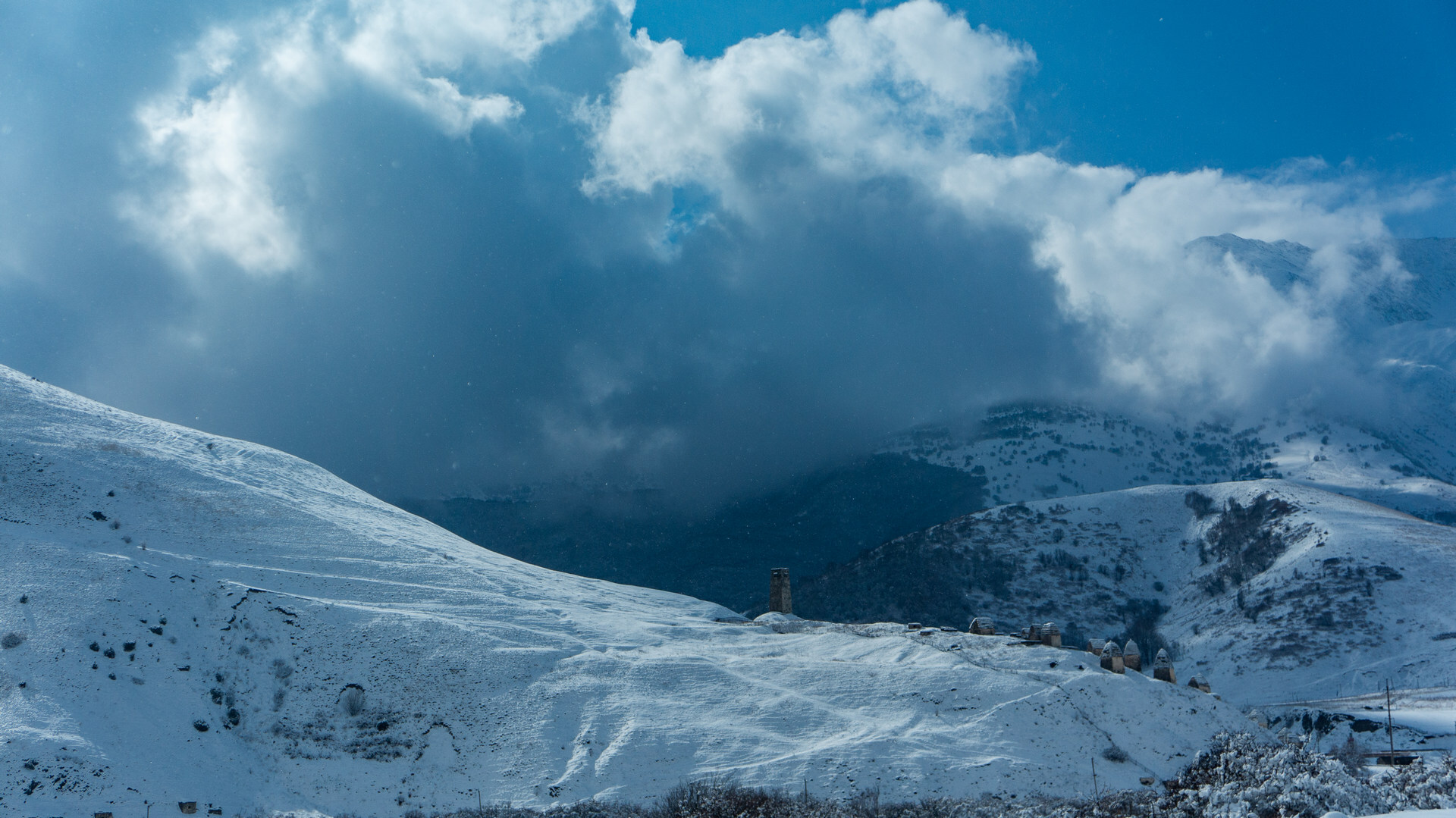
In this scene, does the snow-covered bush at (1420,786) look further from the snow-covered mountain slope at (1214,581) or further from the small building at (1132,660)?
the snow-covered mountain slope at (1214,581)

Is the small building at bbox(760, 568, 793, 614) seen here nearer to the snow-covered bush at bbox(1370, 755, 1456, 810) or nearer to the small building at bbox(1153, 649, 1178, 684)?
the small building at bbox(1153, 649, 1178, 684)

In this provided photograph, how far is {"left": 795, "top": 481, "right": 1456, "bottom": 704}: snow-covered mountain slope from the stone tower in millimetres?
52301

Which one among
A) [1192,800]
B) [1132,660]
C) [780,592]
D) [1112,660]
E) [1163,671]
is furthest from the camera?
[780,592]

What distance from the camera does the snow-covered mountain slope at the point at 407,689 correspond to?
25.1 m

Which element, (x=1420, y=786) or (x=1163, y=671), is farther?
(x=1163, y=671)

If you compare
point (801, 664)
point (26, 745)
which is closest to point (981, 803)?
point (801, 664)

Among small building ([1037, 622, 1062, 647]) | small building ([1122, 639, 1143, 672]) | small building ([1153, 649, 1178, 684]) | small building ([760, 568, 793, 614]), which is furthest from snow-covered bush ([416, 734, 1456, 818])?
small building ([760, 568, 793, 614])

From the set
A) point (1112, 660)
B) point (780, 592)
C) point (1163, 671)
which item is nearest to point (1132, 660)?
point (1163, 671)

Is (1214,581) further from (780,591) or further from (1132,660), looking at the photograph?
(1132,660)

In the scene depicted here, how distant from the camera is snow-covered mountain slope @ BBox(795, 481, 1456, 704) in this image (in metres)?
83.6

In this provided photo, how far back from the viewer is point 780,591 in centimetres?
5053

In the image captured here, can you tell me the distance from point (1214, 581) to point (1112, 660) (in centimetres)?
9220

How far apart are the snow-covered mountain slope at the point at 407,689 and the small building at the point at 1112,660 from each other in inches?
32.5

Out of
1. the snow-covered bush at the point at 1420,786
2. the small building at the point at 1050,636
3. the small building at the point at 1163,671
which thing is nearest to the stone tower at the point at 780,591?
the small building at the point at 1050,636
